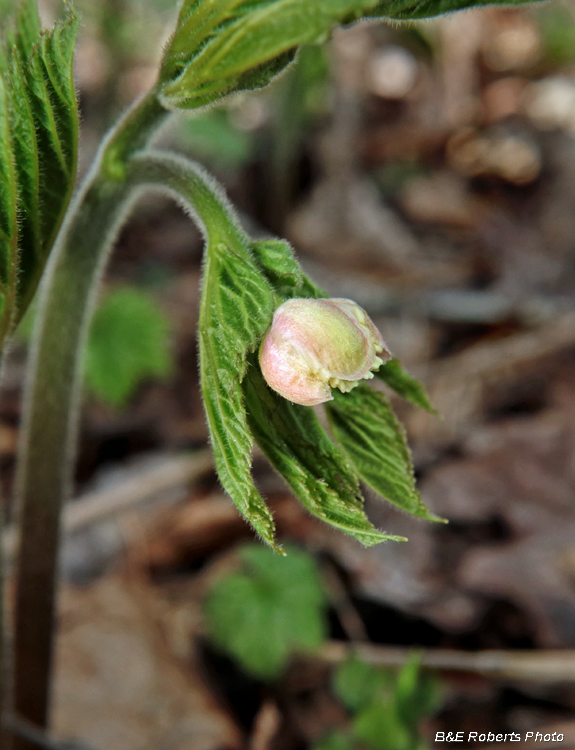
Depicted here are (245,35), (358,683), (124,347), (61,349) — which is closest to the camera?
(245,35)

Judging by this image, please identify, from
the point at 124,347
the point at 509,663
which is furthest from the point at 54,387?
the point at 124,347

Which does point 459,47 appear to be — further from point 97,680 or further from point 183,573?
point 97,680

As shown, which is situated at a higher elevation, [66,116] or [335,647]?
[66,116]

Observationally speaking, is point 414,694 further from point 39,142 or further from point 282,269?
point 39,142

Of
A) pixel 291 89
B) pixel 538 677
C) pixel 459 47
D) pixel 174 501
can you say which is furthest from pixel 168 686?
pixel 459 47

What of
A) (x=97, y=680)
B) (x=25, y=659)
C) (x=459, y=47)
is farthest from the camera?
(x=459, y=47)

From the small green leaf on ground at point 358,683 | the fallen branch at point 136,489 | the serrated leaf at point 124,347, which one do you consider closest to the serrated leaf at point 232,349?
the small green leaf on ground at point 358,683

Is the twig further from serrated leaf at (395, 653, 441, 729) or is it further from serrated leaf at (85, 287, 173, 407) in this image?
serrated leaf at (85, 287, 173, 407)
